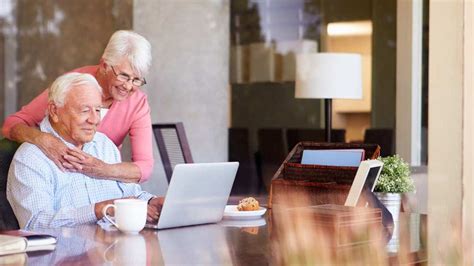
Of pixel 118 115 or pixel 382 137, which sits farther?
pixel 382 137

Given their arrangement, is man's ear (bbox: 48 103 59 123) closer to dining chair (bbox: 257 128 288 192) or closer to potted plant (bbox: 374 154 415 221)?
potted plant (bbox: 374 154 415 221)

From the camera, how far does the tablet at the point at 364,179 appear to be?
2.36 m

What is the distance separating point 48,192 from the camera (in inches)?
102

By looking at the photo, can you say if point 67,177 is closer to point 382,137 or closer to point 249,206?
point 249,206

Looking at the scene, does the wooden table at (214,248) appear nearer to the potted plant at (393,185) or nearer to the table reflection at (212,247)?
the table reflection at (212,247)

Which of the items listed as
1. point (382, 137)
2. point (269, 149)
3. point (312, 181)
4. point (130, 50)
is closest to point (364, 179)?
point (312, 181)

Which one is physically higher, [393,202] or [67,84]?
[67,84]

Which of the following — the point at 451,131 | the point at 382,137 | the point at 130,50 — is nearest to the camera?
the point at 451,131

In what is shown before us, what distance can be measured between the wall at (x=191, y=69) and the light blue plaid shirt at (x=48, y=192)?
7.93 feet

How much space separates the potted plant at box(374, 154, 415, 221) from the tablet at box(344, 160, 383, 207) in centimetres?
13

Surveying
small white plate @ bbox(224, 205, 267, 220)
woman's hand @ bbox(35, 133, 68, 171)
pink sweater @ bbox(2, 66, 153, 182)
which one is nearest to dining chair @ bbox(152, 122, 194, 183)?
pink sweater @ bbox(2, 66, 153, 182)

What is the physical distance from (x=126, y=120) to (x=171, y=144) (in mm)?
1628

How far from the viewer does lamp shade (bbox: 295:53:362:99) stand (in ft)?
16.7

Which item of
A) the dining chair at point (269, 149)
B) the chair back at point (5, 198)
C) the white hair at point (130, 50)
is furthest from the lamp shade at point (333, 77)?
the chair back at point (5, 198)
